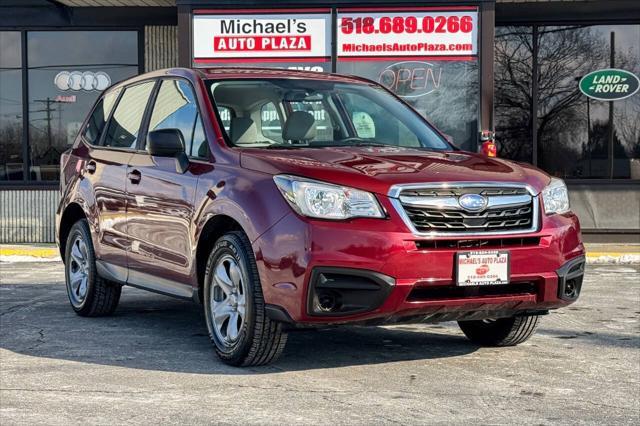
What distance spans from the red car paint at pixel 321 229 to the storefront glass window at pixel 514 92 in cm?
818

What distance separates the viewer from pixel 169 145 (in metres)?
6.28

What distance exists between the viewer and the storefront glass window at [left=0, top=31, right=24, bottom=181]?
15125 mm

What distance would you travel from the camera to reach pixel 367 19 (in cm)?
1408

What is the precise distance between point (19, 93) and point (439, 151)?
10.0 meters

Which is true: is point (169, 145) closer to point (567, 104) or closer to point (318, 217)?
point (318, 217)

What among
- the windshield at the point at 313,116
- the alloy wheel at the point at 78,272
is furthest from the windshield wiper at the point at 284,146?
the alloy wheel at the point at 78,272

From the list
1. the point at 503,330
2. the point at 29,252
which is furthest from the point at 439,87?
the point at 503,330

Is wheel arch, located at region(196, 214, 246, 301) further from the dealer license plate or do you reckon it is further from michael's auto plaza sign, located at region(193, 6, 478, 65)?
michael's auto plaza sign, located at region(193, 6, 478, 65)

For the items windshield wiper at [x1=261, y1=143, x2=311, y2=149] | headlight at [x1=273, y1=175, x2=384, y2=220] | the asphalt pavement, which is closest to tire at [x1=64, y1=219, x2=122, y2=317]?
the asphalt pavement

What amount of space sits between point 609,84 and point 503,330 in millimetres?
8914

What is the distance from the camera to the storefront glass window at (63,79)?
15.1 meters

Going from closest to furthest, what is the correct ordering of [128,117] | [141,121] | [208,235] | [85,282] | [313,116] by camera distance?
[208,235]
[313,116]
[141,121]
[128,117]
[85,282]

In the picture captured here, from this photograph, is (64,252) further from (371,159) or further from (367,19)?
(367,19)

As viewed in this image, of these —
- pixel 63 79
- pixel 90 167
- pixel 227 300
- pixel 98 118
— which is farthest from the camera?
pixel 63 79
